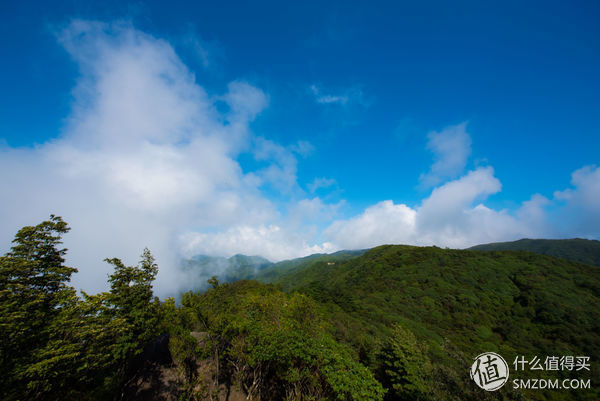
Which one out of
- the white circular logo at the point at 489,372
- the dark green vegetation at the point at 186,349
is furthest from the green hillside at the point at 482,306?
the white circular logo at the point at 489,372

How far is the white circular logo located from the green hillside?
872 inches

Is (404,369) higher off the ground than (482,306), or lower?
higher

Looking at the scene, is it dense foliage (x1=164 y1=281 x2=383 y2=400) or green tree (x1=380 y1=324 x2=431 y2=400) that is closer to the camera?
dense foliage (x1=164 y1=281 x2=383 y2=400)

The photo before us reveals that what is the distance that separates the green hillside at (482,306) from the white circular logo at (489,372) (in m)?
22.1

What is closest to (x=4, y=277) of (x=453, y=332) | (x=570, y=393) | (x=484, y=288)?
(x=570, y=393)

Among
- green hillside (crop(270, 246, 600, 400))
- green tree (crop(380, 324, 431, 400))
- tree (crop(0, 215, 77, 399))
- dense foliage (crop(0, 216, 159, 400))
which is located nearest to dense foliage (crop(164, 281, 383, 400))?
dense foliage (crop(0, 216, 159, 400))

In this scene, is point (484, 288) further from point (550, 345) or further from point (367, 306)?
point (367, 306)

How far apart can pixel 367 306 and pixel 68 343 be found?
93.0 meters

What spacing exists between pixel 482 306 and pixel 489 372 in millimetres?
109978

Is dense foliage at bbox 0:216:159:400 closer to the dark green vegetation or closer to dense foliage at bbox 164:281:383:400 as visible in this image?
the dark green vegetation

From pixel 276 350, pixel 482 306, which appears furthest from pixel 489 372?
pixel 482 306

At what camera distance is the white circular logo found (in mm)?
16609

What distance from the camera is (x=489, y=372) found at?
1755 cm

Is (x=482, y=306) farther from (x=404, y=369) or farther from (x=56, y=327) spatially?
(x=56, y=327)
